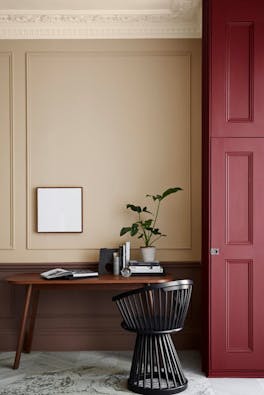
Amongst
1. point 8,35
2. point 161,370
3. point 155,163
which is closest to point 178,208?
point 155,163

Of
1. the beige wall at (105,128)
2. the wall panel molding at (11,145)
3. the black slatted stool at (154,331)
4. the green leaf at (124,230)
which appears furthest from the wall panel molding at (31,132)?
the black slatted stool at (154,331)

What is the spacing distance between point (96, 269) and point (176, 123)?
144 centimetres

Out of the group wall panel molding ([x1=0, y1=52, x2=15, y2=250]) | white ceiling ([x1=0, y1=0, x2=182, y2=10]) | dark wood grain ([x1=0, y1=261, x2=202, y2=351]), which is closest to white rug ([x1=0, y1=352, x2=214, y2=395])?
dark wood grain ([x1=0, y1=261, x2=202, y2=351])

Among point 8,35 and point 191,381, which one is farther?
point 8,35

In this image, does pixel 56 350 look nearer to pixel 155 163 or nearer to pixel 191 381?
pixel 191 381

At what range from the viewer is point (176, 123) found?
187 inches

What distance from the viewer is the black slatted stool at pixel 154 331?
144 inches

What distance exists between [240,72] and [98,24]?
4.65 ft

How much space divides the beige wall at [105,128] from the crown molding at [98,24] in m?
0.07

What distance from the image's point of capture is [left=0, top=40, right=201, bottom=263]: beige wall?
4754 millimetres

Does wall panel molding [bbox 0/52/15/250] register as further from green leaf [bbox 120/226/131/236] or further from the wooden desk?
green leaf [bbox 120/226/131/236]

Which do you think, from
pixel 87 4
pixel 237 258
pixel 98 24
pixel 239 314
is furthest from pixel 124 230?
pixel 87 4

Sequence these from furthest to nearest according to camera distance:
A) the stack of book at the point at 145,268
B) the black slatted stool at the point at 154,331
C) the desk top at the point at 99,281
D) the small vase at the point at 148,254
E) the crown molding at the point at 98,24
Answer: the crown molding at the point at 98,24 < the small vase at the point at 148,254 < the stack of book at the point at 145,268 < the desk top at the point at 99,281 < the black slatted stool at the point at 154,331

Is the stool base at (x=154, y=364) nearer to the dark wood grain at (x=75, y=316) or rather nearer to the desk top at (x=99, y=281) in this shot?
the desk top at (x=99, y=281)
